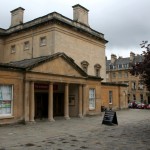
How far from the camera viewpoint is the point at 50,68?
22.9 metres

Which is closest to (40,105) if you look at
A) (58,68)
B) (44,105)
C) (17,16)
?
(44,105)

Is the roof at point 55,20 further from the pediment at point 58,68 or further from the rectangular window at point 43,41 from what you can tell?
the pediment at point 58,68

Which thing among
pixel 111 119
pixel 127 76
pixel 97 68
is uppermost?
pixel 127 76

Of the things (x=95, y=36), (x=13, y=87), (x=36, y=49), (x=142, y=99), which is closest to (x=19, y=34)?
(x=36, y=49)

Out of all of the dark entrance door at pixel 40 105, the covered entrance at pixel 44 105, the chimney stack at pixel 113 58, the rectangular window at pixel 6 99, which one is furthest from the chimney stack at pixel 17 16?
the chimney stack at pixel 113 58

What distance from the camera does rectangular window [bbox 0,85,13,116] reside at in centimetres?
1958

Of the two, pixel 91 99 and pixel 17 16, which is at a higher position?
pixel 17 16

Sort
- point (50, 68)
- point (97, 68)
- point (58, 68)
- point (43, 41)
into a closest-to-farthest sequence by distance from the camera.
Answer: point (50, 68) → point (58, 68) → point (43, 41) → point (97, 68)

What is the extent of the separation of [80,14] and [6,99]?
70.9 feet

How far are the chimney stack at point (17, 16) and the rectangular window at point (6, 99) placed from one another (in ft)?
65.9

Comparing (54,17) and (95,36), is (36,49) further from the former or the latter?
(95,36)

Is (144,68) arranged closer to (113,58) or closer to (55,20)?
(55,20)

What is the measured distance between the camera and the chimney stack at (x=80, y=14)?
3780cm

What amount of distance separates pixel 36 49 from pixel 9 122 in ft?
51.1
